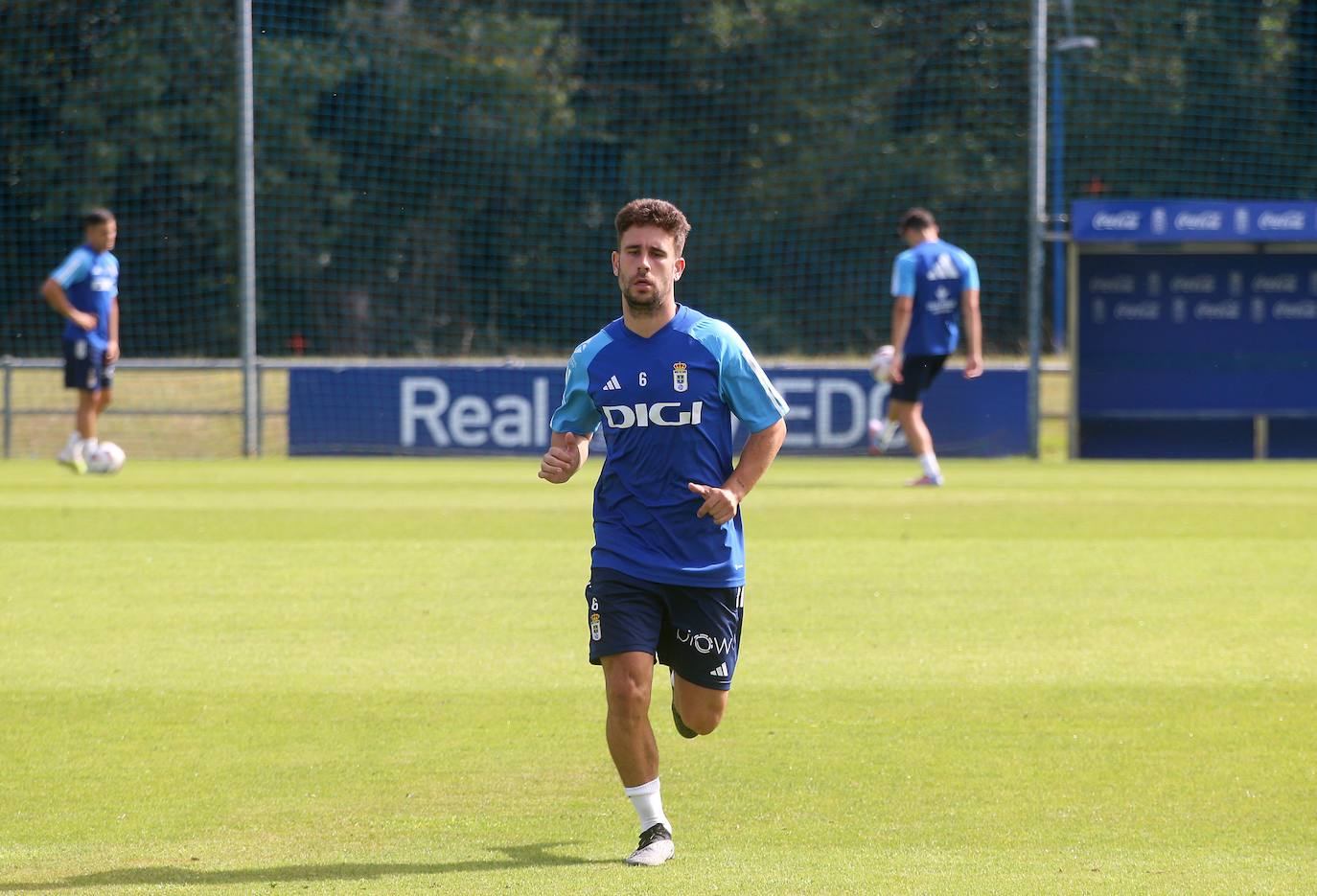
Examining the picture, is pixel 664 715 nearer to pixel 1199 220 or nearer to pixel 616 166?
pixel 1199 220

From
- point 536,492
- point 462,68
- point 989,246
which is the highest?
point 462,68

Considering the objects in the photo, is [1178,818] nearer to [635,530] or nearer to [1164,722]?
[1164,722]

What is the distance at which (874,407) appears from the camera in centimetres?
2088

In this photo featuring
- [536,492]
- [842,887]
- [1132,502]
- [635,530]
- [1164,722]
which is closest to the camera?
[842,887]

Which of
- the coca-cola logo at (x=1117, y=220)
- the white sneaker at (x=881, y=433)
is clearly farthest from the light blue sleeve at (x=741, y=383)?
the coca-cola logo at (x=1117, y=220)

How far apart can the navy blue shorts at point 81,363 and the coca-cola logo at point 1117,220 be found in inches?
416

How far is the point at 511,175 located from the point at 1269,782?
1235 inches

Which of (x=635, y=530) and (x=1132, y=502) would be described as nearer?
(x=635, y=530)

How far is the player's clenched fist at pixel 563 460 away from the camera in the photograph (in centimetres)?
538

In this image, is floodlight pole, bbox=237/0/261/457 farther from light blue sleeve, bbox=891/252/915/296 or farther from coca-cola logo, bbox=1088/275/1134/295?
coca-cola logo, bbox=1088/275/1134/295

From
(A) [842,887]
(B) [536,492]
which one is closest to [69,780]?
(A) [842,887]

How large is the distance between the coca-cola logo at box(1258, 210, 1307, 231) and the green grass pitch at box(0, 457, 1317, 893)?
8.32m

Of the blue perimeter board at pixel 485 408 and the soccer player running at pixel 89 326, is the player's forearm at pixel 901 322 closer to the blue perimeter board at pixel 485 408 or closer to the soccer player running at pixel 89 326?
the blue perimeter board at pixel 485 408

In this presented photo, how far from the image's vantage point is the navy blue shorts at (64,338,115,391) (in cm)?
1709
